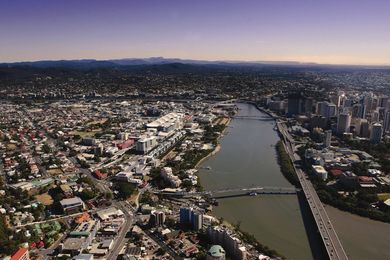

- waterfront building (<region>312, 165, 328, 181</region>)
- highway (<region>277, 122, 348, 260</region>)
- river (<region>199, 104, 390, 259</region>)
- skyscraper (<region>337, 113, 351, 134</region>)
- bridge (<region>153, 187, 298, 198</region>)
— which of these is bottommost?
river (<region>199, 104, 390, 259</region>)

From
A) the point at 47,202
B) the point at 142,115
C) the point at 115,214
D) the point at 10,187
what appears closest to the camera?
the point at 115,214

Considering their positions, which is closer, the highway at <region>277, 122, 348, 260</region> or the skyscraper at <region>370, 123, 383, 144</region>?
the highway at <region>277, 122, 348, 260</region>

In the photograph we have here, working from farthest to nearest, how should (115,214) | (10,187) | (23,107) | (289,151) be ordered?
(23,107) → (289,151) → (10,187) → (115,214)

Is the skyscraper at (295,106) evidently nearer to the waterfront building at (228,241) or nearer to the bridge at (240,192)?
the bridge at (240,192)

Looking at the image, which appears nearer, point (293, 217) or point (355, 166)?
point (293, 217)

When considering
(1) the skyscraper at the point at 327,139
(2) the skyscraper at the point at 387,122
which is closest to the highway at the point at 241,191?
(1) the skyscraper at the point at 327,139

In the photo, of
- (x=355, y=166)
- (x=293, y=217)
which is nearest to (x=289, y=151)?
(x=355, y=166)

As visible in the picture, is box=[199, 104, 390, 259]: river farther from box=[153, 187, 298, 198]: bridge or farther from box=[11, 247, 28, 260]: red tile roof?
box=[11, 247, 28, 260]: red tile roof

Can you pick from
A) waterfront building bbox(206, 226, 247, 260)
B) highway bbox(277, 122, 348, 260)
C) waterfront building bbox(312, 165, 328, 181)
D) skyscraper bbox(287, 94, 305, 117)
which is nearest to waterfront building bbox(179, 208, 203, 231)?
waterfront building bbox(206, 226, 247, 260)

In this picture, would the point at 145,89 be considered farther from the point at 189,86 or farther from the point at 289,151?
the point at 289,151
